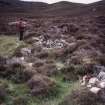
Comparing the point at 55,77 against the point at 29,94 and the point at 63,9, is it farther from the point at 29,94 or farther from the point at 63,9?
the point at 63,9

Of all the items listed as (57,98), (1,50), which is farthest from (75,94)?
(1,50)

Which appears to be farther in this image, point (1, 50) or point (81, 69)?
point (1, 50)

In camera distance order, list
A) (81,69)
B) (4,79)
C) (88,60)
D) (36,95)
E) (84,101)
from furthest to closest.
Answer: (88,60) → (81,69) → (4,79) → (36,95) → (84,101)

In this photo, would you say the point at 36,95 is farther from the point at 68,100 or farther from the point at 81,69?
the point at 81,69

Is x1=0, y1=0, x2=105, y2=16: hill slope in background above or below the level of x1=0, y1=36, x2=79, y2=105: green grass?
above

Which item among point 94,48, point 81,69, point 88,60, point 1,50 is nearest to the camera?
point 81,69

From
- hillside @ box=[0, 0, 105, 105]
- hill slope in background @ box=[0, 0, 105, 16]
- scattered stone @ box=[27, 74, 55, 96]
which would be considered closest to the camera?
hillside @ box=[0, 0, 105, 105]

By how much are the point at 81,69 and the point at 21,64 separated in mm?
2526

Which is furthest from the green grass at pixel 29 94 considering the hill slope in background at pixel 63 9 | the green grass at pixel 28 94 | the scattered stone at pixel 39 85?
the hill slope in background at pixel 63 9

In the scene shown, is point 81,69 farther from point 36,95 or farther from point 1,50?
point 1,50

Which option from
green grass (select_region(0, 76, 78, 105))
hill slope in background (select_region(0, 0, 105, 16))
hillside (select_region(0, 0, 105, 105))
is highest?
hill slope in background (select_region(0, 0, 105, 16))

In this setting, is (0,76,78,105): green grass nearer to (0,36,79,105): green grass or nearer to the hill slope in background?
(0,36,79,105): green grass

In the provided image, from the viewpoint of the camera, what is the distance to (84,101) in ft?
27.0

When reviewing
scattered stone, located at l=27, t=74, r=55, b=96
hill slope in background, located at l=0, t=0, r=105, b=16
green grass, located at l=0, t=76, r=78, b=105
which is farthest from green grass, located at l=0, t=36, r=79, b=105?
hill slope in background, located at l=0, t=0, r=105, b=16
